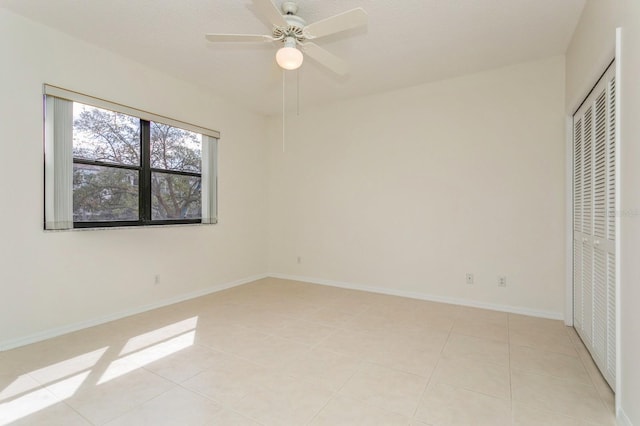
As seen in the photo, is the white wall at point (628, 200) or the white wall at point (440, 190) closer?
the white wall at point (628, 200)

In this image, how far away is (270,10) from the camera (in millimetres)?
1943

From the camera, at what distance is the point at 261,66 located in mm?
3500

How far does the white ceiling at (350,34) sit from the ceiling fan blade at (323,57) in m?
0.33

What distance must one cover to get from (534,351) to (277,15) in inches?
125

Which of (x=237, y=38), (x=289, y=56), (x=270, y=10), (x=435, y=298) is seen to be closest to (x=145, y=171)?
(x=237, y=38)

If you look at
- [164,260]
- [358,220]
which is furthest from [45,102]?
[358,220]

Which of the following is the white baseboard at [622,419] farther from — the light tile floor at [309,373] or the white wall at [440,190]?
the white wall at [440,190]

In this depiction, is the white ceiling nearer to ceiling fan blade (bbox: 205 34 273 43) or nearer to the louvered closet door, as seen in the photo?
ceiling fan blade (bbox: 205 34 273 43)

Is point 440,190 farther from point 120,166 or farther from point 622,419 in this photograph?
point 120,166

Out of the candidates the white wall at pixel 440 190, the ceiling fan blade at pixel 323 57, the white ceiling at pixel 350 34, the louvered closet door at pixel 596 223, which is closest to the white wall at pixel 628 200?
the louvered closet door at pixel 596 223

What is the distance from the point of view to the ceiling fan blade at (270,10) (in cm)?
188

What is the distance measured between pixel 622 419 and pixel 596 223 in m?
1.32

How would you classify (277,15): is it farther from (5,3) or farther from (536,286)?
(536,286)

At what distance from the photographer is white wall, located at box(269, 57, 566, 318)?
3.34 meters
